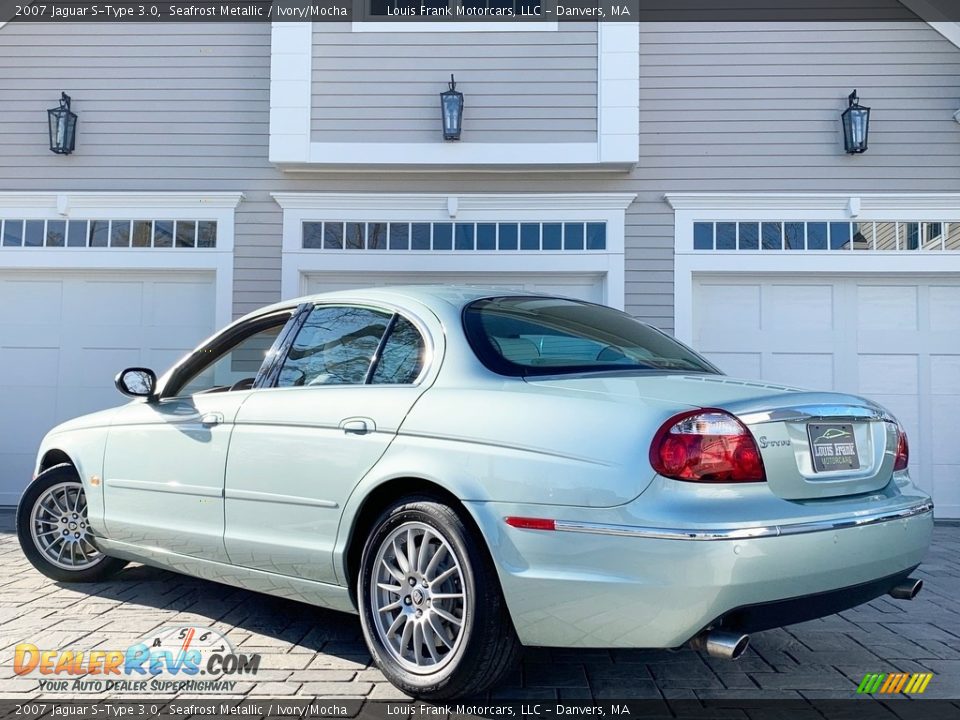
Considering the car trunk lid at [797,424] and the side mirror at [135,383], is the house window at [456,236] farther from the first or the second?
the car trunk lid at [797,424]

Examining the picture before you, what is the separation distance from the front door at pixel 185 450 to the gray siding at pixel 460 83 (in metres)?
3.79

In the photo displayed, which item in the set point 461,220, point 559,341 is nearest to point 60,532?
point 559,341

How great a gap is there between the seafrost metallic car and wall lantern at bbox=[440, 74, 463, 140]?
3.88m

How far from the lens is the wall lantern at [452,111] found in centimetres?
735

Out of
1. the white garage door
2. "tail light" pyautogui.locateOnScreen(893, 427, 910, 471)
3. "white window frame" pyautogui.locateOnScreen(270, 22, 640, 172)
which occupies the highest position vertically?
"white window frame" pyautogui.locateOnScreen(270, 22, 640, 172)

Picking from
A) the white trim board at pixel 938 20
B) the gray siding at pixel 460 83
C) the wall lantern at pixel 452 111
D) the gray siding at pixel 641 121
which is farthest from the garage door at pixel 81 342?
the white trim board at pixel 938 20

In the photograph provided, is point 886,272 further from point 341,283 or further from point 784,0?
point 341,283

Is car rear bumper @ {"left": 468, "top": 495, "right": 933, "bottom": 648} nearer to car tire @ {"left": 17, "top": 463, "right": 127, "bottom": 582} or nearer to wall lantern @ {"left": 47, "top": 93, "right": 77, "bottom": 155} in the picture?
car tire @ {"left": 17, "top": 463, "right": 127, "bottom": 582}

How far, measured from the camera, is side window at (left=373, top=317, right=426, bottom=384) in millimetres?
3227

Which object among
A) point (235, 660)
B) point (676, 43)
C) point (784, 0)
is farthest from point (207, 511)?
point (784, 0)

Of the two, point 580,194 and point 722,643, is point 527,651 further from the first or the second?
point 580,194

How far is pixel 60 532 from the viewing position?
4684mm

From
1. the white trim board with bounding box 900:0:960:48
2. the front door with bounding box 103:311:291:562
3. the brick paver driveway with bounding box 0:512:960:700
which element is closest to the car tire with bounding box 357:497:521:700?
the brick paver driveway with bounding box 0:512:960:700

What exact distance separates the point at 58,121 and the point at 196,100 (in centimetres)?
121
